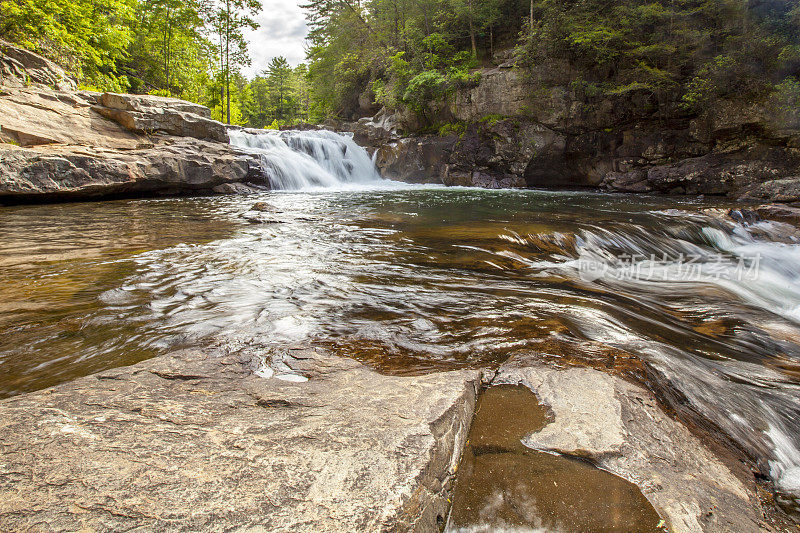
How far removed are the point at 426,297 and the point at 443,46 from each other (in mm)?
20138

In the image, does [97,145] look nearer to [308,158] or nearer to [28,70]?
[28,70]

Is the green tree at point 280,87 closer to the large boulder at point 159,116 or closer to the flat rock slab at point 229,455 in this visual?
the large boulder at point 159,116

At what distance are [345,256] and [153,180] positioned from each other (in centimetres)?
954

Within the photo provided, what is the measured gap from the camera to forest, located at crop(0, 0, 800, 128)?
38.7 feet

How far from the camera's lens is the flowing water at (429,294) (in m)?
2.55

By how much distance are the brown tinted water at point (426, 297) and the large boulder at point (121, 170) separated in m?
1.16

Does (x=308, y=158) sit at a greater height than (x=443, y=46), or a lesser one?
lesser

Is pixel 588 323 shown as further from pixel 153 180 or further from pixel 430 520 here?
pixel 153 180

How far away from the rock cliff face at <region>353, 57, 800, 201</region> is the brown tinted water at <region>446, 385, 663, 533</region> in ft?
47.2

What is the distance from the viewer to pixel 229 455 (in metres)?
1.26

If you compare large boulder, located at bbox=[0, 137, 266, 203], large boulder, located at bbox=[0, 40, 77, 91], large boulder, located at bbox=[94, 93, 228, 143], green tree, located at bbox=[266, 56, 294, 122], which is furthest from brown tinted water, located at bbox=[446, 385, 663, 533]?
green tree, located at bbox=[266, 56, 294, 122]

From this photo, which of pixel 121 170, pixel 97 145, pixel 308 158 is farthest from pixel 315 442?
pixel 308 158

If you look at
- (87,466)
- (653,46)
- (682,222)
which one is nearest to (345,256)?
(87,466)

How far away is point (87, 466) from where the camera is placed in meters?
1.13
